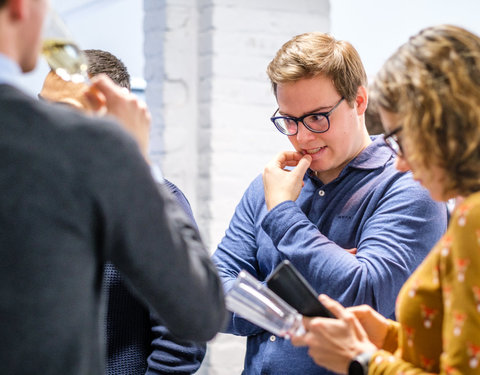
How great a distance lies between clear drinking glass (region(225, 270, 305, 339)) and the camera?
3.32 ft

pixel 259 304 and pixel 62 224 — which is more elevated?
pixel 62 224

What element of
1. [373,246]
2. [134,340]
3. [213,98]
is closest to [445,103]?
[373,246]

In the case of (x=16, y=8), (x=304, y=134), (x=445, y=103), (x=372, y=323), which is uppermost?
(x=16, y=8)

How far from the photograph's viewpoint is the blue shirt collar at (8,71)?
0.76m

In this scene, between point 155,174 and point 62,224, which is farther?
point 155,174

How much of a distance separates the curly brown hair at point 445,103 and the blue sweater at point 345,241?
447 millimetres

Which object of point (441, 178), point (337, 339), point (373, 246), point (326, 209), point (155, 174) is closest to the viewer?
point (155, 174)

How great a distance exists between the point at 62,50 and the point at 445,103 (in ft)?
1.81

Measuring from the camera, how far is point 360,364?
41.3 inches

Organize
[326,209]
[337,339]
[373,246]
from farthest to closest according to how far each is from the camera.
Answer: [326,209] → [373,246] → [337,339]

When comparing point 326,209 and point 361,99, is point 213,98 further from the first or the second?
point 326,209

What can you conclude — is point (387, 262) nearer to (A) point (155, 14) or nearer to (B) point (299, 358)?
(B) point (299, 358)

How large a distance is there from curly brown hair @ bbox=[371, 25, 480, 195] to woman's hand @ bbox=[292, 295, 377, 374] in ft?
0.94

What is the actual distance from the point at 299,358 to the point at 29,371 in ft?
2.82
